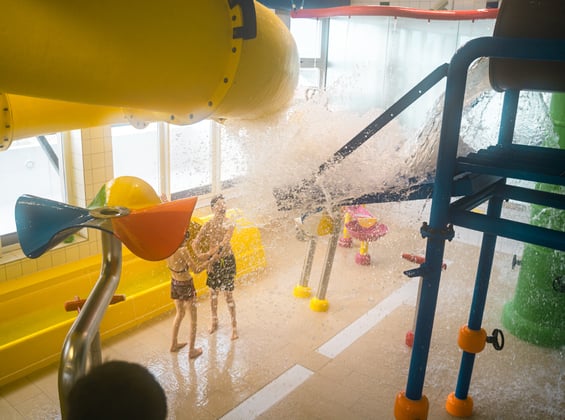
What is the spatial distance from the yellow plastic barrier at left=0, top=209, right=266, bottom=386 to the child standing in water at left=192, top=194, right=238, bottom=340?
0.76 ft

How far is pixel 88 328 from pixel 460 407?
292 centimetres

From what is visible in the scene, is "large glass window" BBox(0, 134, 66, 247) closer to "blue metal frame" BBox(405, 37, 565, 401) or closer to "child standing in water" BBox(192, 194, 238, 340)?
"child standing in water" BBox(192, 194, 238, 340)

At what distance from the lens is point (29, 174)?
575cm

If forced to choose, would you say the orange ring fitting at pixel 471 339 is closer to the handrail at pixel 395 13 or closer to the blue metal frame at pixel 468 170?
the blue metal frame at pixel 468 170

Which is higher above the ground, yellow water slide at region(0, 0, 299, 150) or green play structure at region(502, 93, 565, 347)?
A: yellow water slide at region(0, 0, 299, 150)

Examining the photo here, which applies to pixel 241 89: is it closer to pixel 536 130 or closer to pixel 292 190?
pixel 292 190

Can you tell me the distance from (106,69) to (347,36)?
6825mm

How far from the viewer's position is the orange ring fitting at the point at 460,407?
3.54 m

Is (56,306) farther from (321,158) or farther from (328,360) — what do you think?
(321,158)

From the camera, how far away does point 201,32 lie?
1046 millimetres

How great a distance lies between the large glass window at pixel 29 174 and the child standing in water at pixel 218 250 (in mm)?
1673

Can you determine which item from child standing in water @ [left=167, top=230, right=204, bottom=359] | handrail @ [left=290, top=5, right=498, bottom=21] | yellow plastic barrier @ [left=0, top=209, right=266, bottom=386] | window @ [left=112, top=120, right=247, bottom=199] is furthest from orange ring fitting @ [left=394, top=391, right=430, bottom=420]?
handrail @ [left=290, top=5, right=498, bottom=21]

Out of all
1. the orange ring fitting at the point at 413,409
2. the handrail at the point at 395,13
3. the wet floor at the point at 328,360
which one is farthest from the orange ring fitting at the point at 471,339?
the handrail at the point at 395,13

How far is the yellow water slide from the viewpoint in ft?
2.82
